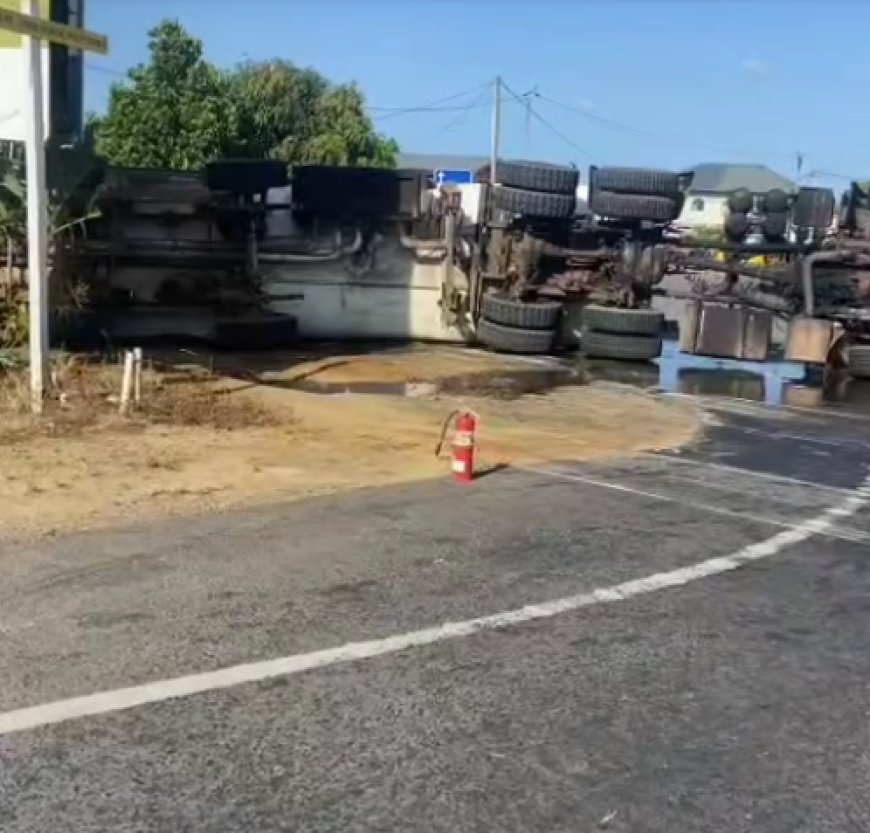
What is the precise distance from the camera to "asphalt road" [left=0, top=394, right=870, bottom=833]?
145 inches

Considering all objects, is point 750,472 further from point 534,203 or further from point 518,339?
point 534,203

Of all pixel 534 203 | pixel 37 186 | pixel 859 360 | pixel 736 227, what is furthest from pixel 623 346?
pixel 37 186

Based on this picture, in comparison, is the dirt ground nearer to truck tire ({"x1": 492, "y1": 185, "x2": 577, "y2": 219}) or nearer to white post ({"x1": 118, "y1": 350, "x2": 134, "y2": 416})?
white post ({"x1": 118, "y1": 350, "x2": 134, "y2": 416})

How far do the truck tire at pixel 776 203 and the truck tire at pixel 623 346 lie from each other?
2.55 metres

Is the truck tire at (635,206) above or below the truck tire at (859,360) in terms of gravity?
above

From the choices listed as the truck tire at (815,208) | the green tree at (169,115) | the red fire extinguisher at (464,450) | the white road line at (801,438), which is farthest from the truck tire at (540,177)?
the green tree at (169,115)

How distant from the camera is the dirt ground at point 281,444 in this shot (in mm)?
7406

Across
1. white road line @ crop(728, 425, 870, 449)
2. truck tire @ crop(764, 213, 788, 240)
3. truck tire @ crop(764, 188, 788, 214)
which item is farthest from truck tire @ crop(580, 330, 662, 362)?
white road line @ crop(728, 425, 870, 449)

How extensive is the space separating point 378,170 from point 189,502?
11625mm

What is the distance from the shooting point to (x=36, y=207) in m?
10.2

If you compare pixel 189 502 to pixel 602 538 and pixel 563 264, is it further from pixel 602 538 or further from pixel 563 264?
pixel 563 264

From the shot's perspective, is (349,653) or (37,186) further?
(37,186)

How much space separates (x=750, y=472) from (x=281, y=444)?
354 centimetres

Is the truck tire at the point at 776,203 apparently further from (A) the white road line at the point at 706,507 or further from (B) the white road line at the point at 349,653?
(B) the white road line at the point at 349,653
